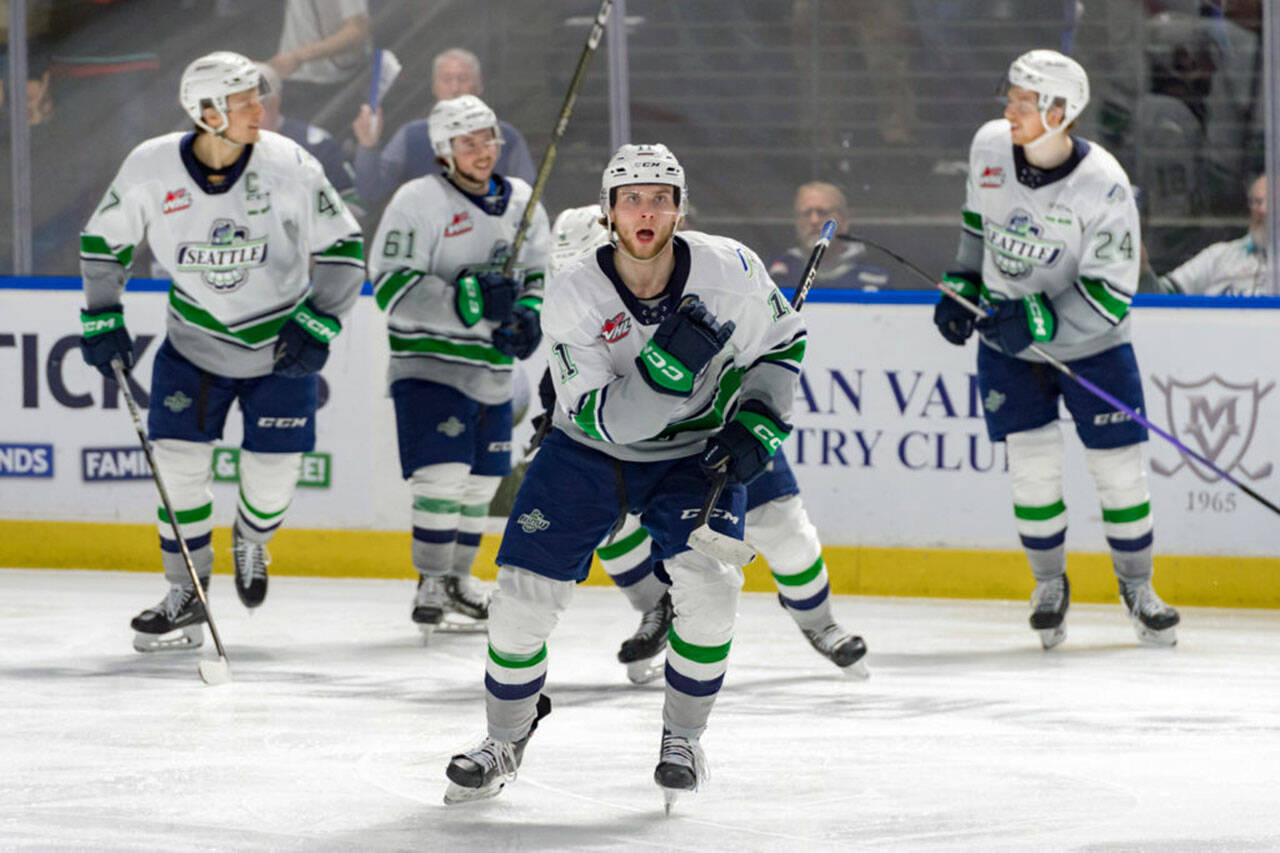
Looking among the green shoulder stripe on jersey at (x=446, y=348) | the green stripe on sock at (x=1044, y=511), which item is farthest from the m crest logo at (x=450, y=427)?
the green stripe on sock at (x=1044, y=511)

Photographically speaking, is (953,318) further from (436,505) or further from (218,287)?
(218,287)

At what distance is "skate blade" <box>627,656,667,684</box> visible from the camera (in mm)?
4547

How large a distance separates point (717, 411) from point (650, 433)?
0.18 meters

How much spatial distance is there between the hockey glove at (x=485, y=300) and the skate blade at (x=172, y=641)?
101cm

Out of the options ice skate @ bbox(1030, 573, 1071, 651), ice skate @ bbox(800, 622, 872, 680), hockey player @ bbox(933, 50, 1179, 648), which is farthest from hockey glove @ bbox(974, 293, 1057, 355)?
ice skate @ bbox(800, 622, 872, 680)

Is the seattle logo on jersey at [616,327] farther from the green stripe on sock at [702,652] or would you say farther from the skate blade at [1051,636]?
the skate blade at [1051,636]

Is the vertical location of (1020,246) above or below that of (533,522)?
above

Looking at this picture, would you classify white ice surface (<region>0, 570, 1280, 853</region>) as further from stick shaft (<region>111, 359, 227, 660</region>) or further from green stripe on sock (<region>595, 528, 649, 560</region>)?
green stripe on sock (<region>595, 528, 649, 560</region>)

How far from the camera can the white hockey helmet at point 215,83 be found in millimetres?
4625

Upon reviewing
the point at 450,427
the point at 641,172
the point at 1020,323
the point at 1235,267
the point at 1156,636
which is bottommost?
the point at 1156,636

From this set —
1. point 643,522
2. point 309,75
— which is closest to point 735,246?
point 643,522

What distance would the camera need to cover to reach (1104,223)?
486cm

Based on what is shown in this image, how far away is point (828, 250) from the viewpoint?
597cm

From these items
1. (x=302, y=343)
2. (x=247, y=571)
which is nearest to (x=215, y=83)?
(x=302, y=343)
